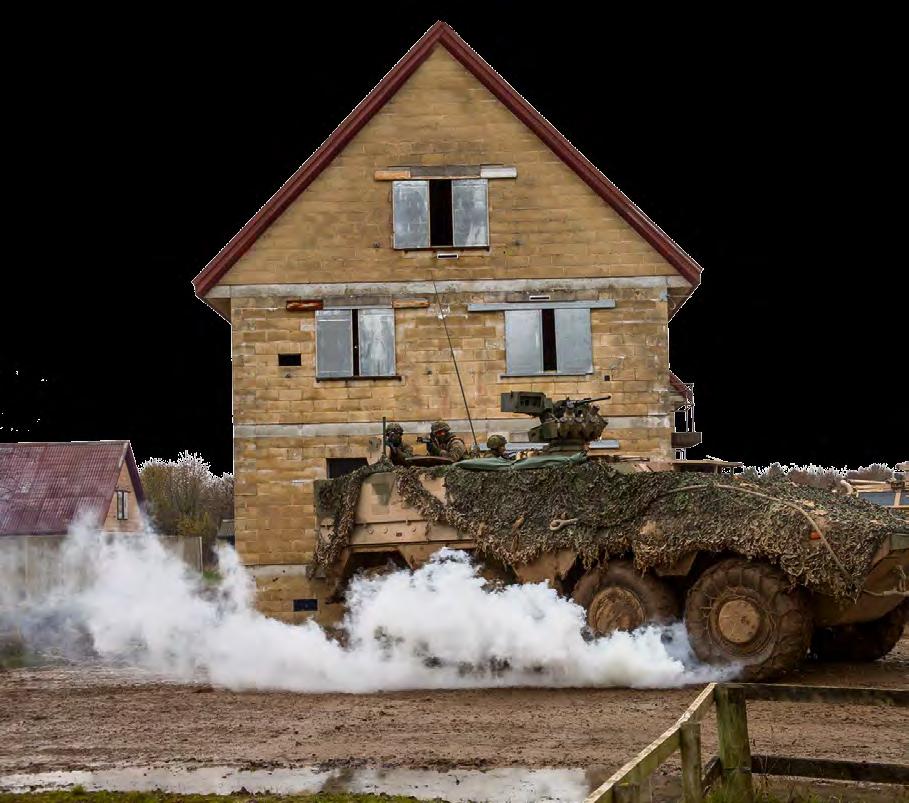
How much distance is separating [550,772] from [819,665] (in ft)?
23.3

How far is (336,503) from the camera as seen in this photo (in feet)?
52.0

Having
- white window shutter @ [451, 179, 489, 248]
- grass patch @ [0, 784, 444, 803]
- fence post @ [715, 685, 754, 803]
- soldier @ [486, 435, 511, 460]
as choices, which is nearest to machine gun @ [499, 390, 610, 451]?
soldier @ [486, 435, 511, 460]

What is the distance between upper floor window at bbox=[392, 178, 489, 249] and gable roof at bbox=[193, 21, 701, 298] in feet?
4.72

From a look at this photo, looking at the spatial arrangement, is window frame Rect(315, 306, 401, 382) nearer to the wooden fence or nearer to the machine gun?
the machine gun

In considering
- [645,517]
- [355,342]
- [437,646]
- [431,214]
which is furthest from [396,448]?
[431,214]

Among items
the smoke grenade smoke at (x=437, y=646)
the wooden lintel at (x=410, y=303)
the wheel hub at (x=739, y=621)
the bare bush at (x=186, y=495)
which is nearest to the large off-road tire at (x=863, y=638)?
the wheel hub at (x=739, y=621)

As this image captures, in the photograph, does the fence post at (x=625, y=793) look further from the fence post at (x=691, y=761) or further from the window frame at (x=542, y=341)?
the window frame at (x=542, y=341)

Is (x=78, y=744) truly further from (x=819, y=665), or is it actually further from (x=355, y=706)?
(x=819, y=665)

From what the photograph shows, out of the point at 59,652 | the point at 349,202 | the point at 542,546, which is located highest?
the point at 349,202

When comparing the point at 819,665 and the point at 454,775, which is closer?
the point at 454,775

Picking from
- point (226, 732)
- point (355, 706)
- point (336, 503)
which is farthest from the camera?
point (336, 503)

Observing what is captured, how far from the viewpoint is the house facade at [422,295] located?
2302 cm

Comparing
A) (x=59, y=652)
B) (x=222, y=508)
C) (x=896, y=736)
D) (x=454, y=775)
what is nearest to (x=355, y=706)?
(x=454, y=775)

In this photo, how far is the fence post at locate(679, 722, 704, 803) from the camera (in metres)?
6.00
